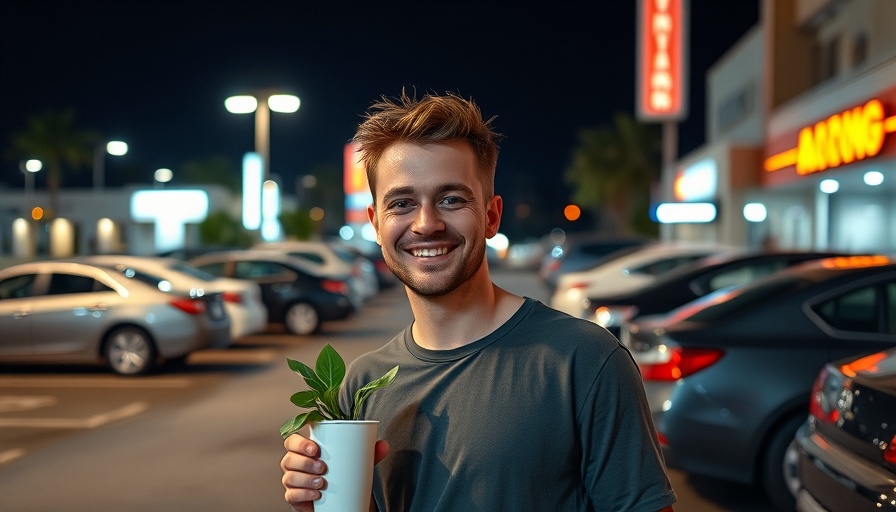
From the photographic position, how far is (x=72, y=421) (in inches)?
399

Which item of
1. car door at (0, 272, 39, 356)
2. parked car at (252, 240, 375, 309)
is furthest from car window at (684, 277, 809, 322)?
parked car at (252, 240, 375, 309)

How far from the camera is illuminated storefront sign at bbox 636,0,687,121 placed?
36.6m

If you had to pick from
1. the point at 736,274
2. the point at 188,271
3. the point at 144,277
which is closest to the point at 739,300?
the point at 736,274

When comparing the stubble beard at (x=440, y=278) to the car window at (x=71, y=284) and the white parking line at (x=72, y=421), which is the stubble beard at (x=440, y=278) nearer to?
the white parking line at (x=72, y=421)

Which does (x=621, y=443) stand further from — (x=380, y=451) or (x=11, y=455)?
(x=11, y=455)

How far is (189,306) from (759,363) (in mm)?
8657

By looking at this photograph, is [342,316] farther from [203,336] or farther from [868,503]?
[868,503]

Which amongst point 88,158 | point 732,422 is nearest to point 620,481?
point 732,422

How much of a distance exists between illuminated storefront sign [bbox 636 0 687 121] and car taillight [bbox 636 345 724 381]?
30966 mm

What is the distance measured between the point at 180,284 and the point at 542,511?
1273cm

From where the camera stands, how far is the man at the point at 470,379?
226 centimetres

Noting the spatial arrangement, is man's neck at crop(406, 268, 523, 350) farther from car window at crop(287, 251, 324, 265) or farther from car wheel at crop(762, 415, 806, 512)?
car window at crop(287, 251, 324, 265)

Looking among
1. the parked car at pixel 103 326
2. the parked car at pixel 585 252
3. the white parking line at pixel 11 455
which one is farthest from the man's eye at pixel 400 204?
the parked car at pixel 585 252

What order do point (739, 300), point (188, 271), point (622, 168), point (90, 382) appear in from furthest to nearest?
1. point (622, 168)
2. point (188, 271)
3. point (90, 382)
4. point (739, 300)
